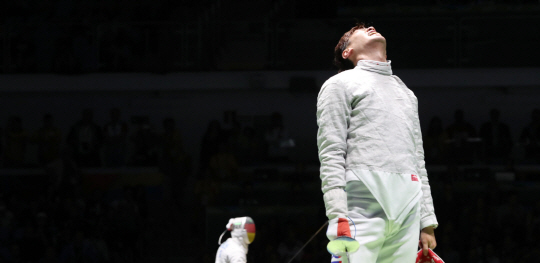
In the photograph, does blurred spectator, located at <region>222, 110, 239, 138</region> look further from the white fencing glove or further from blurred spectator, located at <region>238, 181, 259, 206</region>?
the white fencing glove

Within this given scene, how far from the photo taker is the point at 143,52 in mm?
11164

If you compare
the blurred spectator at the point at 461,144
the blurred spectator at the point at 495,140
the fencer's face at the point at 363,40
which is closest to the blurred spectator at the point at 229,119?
the blurred spectator at the point at 461,144

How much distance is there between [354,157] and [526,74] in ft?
28.6

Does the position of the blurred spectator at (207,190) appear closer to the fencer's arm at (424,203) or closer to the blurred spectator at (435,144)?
the blurred spectator at (435,144)

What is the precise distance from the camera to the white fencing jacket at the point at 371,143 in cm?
272

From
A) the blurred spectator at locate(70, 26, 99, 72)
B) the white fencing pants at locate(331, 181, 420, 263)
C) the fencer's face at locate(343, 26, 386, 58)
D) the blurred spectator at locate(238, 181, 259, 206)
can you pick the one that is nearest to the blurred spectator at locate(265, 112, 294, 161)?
the blurred spectator at locate(238, 181, 259, 206)

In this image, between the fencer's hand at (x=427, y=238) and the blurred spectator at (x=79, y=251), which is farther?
the blurred spectator at (x=79, y=251)

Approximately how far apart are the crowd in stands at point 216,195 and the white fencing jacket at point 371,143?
6144 mm

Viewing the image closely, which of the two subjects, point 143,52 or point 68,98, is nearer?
point 143,52

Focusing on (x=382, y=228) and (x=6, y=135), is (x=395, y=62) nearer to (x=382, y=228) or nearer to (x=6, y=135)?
(x=6, y=135)

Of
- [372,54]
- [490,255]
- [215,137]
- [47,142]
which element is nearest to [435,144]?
[490,255]

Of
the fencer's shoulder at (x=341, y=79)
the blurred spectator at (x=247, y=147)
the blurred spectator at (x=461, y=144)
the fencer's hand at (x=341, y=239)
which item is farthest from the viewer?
the blurred spectator at (x=247, y=147)

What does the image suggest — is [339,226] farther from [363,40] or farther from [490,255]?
[490,255]

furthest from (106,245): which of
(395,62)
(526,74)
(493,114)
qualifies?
(526,74)
